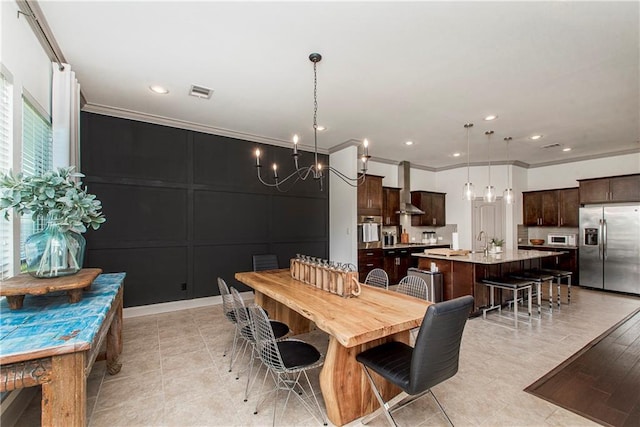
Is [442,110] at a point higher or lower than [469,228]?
higher

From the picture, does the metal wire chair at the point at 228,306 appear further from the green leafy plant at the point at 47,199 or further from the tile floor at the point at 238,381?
the green leafy plant at the point at 47,199

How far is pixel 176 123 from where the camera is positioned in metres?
4.46

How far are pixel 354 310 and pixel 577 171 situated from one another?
7491 millimetres

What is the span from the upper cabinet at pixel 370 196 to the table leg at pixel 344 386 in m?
4.12

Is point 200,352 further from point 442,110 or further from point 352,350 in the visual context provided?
point 442,110

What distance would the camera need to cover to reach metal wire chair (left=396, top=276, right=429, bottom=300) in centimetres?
286

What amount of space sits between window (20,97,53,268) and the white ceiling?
700 mm

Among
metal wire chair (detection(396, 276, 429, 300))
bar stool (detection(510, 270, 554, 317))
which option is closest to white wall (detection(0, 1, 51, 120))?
metal wire chair (detection(396, 276, 429, 300))

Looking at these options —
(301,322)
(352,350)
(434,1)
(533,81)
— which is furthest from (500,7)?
(301,322)

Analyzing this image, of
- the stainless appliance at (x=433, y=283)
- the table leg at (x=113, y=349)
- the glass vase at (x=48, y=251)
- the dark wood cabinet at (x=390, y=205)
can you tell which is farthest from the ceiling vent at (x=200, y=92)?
the dark wood cabinet at (x=390, y=205)

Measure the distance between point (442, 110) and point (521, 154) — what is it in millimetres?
3634

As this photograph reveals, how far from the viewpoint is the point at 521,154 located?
6.38 m

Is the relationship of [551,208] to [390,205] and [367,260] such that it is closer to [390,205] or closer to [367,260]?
[390,205]

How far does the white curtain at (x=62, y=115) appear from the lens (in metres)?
2.75
